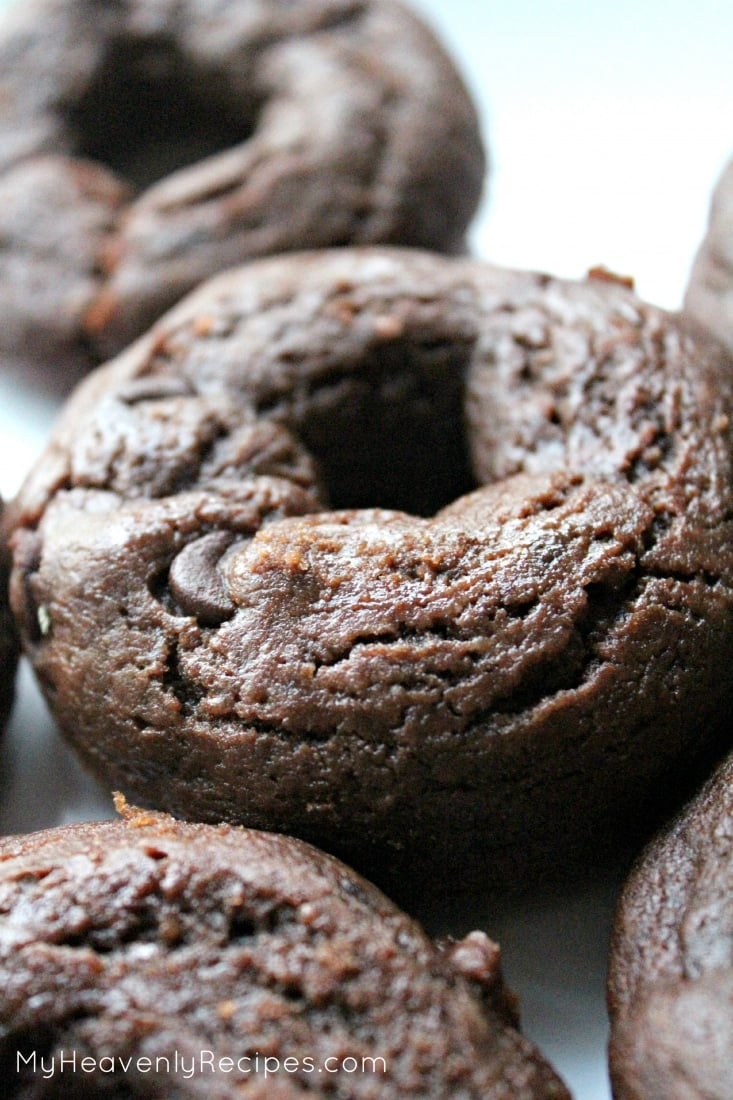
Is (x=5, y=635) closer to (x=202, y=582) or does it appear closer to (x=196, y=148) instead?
(x=202, y=582)

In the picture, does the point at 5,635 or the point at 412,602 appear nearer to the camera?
the point at 412,602

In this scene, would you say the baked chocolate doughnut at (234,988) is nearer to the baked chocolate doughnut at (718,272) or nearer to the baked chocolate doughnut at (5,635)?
the baked chocolate doughnut at (5,635)

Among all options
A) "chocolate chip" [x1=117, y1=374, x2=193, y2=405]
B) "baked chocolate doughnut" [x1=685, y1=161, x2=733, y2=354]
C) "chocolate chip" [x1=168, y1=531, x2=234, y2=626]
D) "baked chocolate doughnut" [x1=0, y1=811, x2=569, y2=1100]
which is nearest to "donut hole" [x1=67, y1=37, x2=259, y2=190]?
"chocolate chip" [x1=117, y1=374, x2=193, y2=405]

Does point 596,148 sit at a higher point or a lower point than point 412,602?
higher

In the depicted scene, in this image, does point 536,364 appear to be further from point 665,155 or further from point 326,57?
point 665,155

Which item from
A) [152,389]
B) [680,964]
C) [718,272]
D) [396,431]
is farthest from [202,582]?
[718,272]

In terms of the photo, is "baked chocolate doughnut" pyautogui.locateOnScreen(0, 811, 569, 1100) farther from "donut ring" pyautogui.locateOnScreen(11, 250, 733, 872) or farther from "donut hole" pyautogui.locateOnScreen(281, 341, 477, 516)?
"donut hole" pyautogui.locateOnScreen(281, 341, 477, 516)

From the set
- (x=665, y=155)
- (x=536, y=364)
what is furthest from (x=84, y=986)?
(x=665, y=155)
